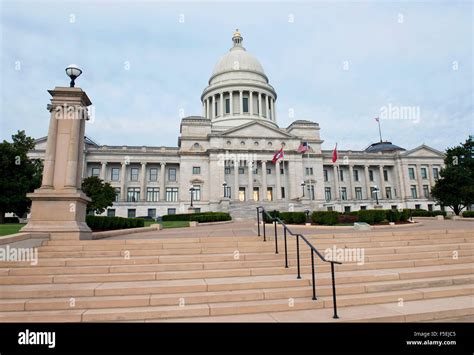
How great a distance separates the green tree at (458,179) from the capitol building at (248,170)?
63.7ft

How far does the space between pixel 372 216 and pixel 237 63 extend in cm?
6073

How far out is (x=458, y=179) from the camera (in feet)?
133

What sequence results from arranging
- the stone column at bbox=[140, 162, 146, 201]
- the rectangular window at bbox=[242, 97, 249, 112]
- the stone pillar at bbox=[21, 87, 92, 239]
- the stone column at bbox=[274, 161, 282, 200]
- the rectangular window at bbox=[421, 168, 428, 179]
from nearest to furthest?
the stone pillar at bbox=[21, 87, 92, 239]
the stone column at bbox=[274, 161, 282, 200]
the stone column at bbox=[140, 162, 146, 201]
the rectangular window at bbox=[421, 168, 428, 179]
the rectangular window at bbox=[242, 97, 249, 112]

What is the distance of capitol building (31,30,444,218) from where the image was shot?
2133 inches

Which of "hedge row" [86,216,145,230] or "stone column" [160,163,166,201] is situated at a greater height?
"stone column" [160,163,166,201]

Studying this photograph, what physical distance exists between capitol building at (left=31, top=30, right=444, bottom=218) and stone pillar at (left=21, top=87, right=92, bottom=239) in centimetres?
3518

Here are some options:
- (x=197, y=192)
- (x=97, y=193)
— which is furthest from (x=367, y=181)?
(x=97, y=193)

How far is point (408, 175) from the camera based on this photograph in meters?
65.0

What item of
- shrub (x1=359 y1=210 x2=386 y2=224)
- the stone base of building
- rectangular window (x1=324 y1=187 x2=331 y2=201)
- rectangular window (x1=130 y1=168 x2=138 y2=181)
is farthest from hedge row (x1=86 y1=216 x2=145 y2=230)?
rectangular window (x1=324 y1=187 x2=331 y2=201)

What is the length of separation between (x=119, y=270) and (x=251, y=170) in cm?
4737

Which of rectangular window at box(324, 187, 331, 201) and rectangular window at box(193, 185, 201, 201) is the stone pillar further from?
rectangular window at box(324, 187, 331, 201)
